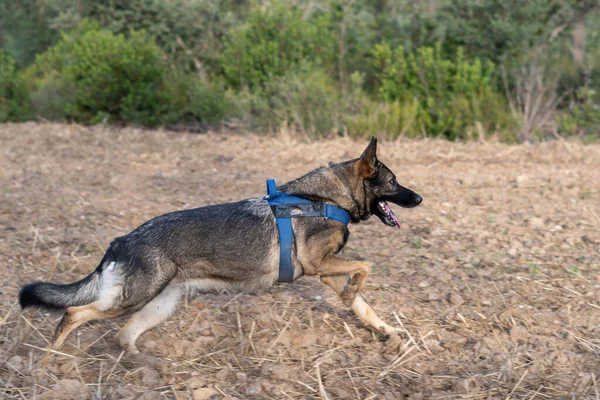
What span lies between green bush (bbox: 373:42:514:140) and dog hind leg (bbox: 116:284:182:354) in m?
7.65

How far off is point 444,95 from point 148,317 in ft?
31.1

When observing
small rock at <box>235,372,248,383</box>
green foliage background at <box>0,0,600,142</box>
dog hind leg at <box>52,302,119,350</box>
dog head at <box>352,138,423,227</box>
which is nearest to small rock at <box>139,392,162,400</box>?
small rock at <box>235,372,248,383</box>

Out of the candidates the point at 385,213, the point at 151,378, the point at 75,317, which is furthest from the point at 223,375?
the point at 385,213

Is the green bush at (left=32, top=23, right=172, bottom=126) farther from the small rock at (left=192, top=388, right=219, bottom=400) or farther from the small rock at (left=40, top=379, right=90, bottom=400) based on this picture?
the small rock at (left=192, top=388, right=219, bottom=400)

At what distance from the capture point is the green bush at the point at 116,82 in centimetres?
1334

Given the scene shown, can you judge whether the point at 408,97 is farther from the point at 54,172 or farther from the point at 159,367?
the point at 159,367

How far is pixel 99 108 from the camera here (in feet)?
44.7

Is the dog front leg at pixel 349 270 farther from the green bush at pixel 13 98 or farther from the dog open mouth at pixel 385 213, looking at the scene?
the green bush at pixel 13 98

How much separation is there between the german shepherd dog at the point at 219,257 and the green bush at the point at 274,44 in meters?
9.01

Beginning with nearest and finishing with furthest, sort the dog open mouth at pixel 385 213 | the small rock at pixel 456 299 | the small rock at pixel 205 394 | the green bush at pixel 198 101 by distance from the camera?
the small rock at pixel 205 394 < the dog open mouth at pixel 385 213 < the small rock at pixel 456 299 < the green bush at pixel 198 101

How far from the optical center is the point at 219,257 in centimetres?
414

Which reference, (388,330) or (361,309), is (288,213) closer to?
(361,309)

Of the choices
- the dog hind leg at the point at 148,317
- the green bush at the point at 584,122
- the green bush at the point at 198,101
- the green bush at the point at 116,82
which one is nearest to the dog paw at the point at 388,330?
the dog hind leg at the point at 148,317

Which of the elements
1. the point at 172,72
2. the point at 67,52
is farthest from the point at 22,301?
the point at 67,52
